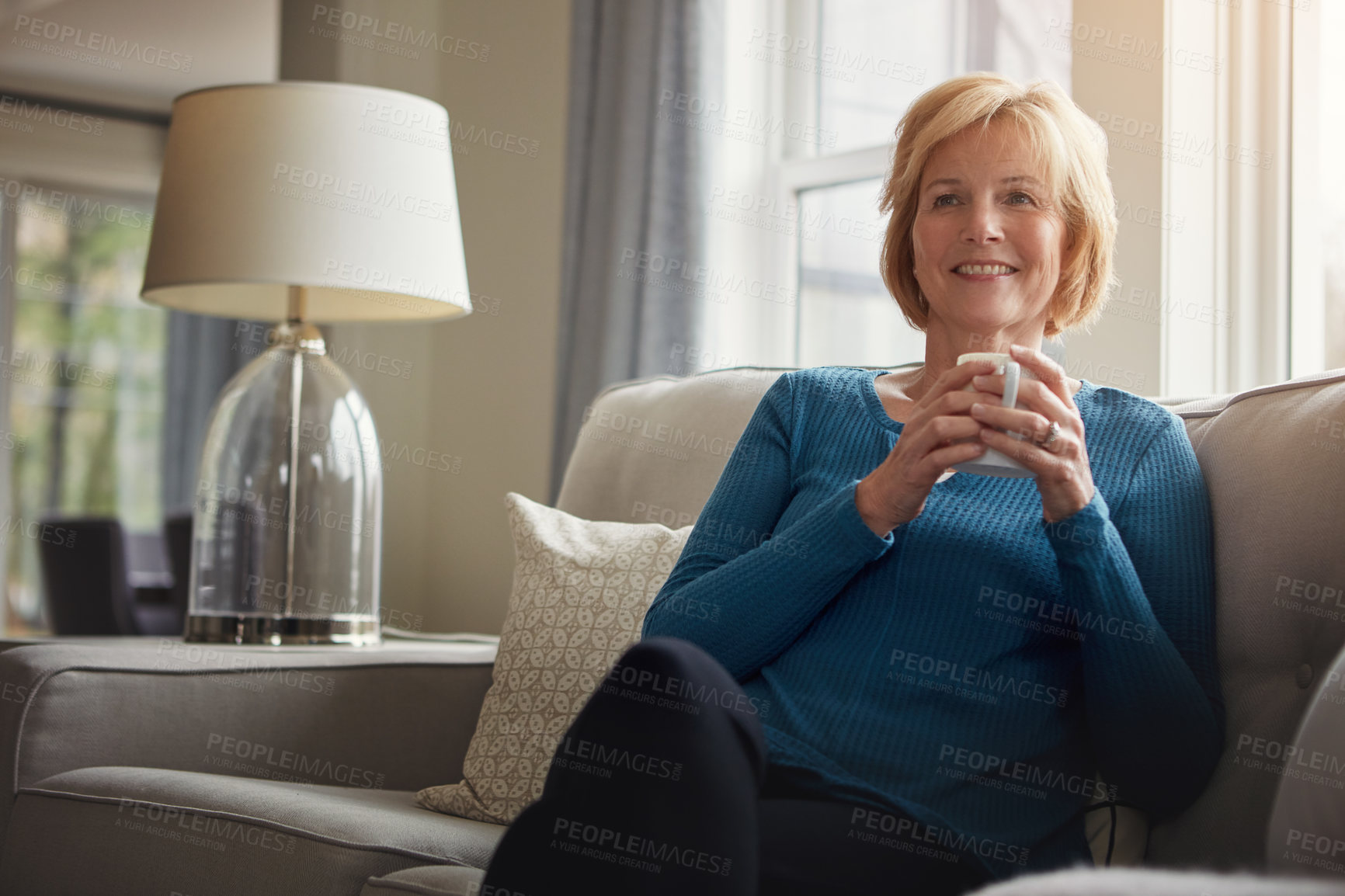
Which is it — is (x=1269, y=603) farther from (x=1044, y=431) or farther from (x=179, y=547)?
(x=179, y=547)

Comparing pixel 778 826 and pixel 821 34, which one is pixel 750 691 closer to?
pixel 778 826

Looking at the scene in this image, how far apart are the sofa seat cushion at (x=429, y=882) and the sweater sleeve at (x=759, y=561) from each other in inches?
12.4

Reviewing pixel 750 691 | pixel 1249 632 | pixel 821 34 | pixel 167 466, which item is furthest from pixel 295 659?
pixel 167 466

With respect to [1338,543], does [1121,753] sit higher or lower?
lower

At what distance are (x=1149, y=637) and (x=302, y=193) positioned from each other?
1.62 m

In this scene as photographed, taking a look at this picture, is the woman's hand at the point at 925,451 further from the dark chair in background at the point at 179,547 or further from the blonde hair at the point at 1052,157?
the dark chair in background at the point at 179,547

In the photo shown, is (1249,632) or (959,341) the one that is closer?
(1249,632)

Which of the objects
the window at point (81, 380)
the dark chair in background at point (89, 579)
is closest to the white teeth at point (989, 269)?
the dark chair in background at point (89, 579)

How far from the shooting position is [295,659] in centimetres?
181

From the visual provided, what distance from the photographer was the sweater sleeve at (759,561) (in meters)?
1.26

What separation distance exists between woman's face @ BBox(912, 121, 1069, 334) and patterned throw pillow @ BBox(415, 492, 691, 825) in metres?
0.49

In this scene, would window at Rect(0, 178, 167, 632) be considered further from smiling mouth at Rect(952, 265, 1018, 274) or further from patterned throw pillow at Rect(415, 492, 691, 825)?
smiling mouth at Rect(952, 265, 1018, 274)

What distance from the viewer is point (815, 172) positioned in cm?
277

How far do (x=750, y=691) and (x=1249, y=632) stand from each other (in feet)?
1.60
